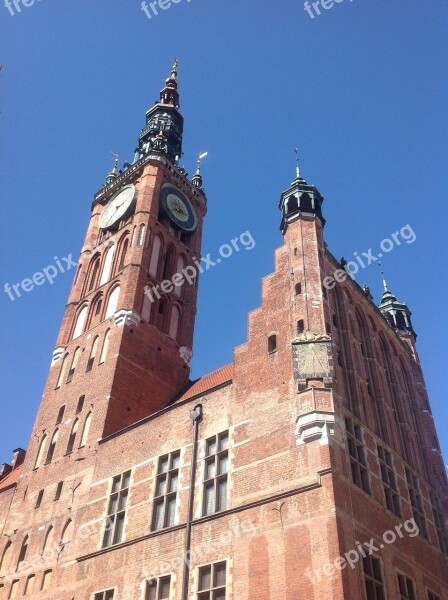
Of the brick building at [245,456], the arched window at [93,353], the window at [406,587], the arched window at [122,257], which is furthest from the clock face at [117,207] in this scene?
the window at [406,587]

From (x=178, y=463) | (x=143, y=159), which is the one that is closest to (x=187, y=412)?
(x=178, y=463)

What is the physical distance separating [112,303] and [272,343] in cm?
1437

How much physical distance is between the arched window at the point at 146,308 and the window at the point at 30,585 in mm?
14389

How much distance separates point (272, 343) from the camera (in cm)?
2319

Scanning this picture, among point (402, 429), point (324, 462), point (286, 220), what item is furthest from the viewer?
point (286, 220)

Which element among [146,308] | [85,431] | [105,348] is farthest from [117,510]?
[146,308]

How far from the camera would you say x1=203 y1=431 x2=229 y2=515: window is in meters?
20.3

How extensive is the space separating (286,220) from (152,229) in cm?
1269

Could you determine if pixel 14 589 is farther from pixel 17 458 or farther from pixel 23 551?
pixel 17 458

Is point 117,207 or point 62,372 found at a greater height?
point 117,207

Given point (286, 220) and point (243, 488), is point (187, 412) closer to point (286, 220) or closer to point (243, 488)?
point (243, 488)

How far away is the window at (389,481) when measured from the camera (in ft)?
70.0

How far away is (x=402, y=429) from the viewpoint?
2569 cm

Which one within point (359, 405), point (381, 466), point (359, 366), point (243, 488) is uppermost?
point (359, 366)
